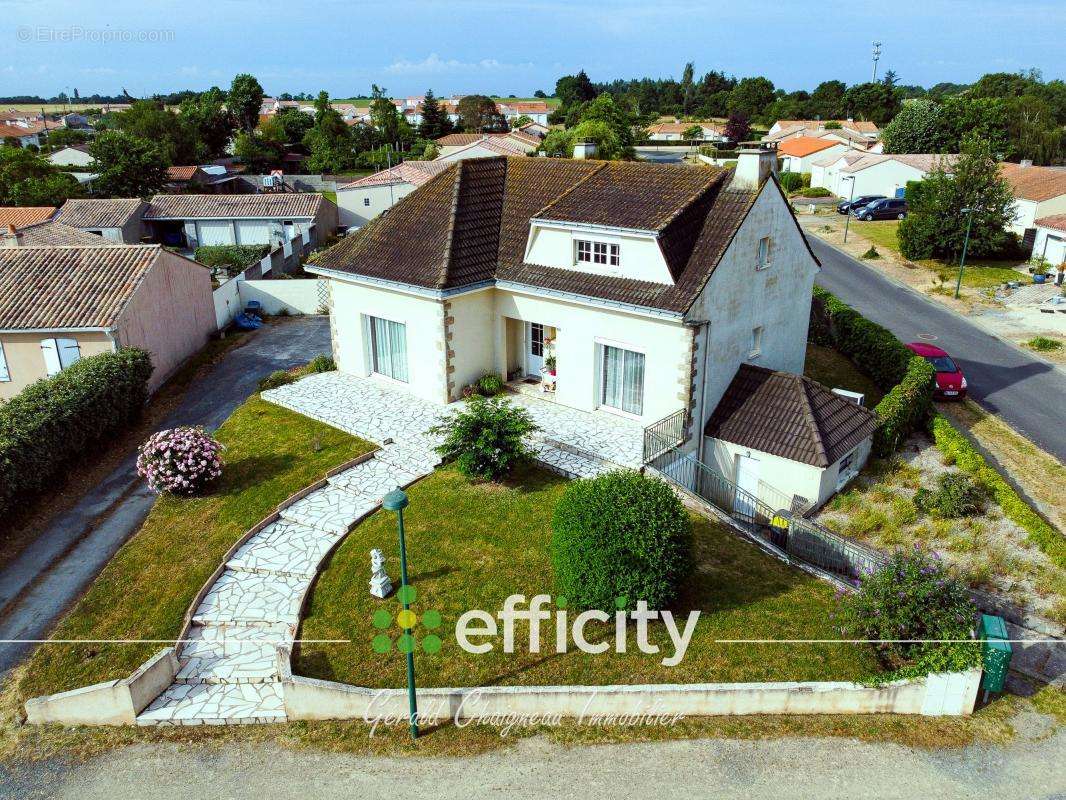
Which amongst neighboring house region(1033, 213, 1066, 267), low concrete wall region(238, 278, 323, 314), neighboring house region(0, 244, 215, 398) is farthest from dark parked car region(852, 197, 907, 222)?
neighboring house region(0, 244, 215, 398)

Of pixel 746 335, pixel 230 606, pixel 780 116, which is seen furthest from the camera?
pixel 780 116

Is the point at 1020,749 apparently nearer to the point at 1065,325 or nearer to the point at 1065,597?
the point at 1065,597

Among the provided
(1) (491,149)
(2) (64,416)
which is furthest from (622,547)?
(1) (491,149)

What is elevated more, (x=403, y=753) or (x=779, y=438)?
(x=779, y=438)

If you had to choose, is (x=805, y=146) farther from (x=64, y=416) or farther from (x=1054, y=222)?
(x=64, y=416)

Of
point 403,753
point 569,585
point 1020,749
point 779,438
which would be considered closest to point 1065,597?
point 1020,749

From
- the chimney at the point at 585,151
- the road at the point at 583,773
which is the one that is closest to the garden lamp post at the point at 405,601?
the road at the point at 583,773

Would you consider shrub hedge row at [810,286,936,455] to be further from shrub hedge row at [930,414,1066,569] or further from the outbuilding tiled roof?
the outbuilding tiled roof
